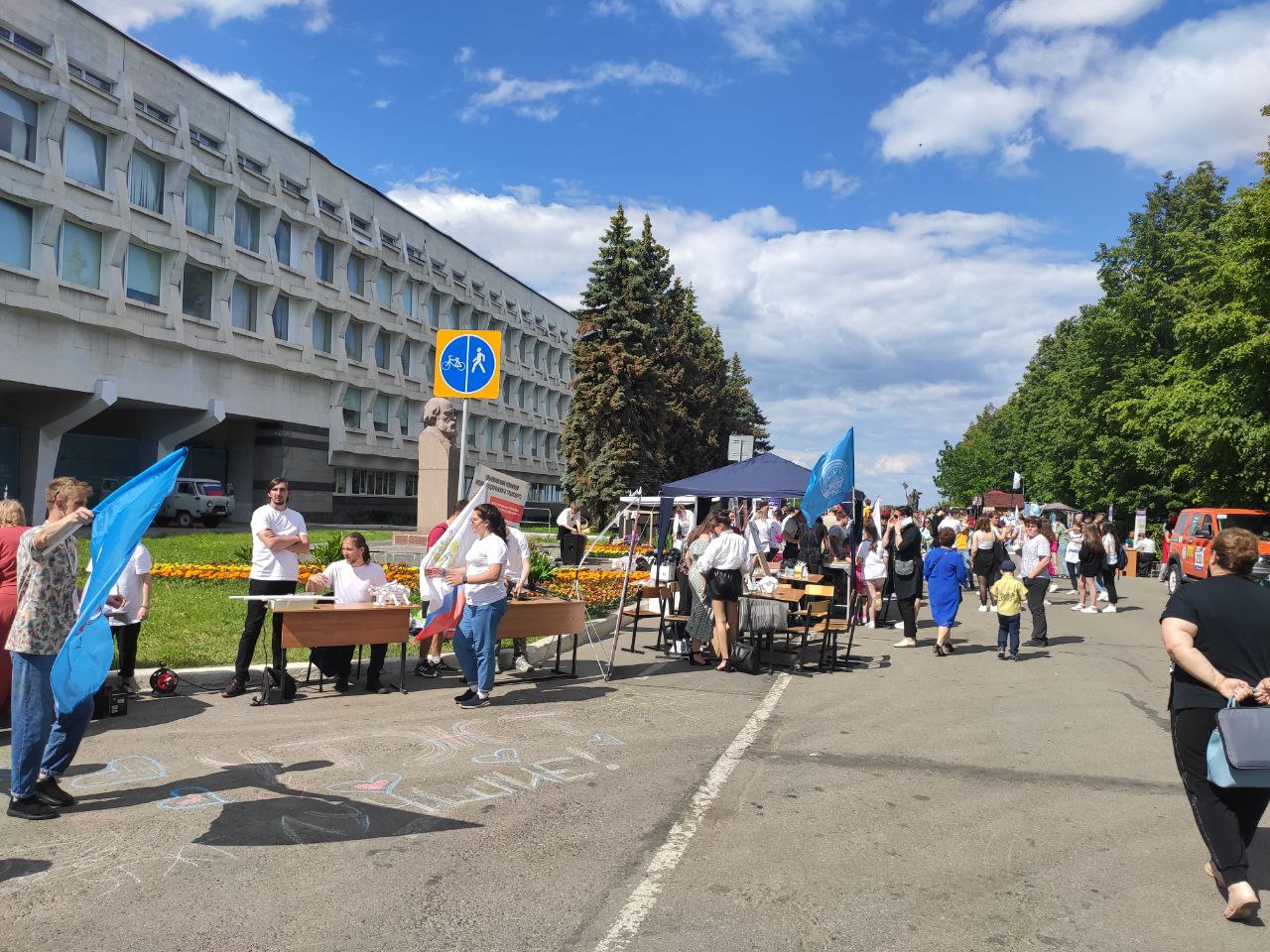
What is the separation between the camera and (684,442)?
5353cm

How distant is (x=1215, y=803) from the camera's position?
14.7 ft

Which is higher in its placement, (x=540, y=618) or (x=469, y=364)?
(x=469, y=364)

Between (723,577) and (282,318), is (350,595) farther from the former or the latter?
(282,318)

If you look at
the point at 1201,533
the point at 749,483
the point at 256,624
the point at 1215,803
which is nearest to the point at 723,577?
the point at 749,483

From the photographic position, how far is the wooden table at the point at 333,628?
845cm

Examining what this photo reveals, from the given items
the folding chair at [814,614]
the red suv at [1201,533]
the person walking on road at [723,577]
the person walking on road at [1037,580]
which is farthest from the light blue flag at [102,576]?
the red suv at [1201,533]

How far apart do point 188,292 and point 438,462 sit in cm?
2342

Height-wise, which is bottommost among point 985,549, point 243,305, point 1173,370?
point 985,549

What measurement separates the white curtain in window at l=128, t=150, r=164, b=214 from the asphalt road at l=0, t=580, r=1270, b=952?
101 ft

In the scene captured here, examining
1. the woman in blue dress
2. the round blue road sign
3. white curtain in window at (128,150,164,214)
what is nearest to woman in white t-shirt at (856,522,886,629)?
the woman in blue dress

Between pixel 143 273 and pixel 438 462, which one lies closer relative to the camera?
pixel 438 462

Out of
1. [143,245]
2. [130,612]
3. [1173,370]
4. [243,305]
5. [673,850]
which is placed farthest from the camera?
[243,305]

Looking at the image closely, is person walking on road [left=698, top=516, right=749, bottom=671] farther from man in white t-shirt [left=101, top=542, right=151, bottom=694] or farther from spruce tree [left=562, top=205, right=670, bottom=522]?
spruce tree [left=562, top=205, right=670, bottom=522]

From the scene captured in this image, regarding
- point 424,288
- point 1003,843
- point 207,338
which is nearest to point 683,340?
point 424,288
